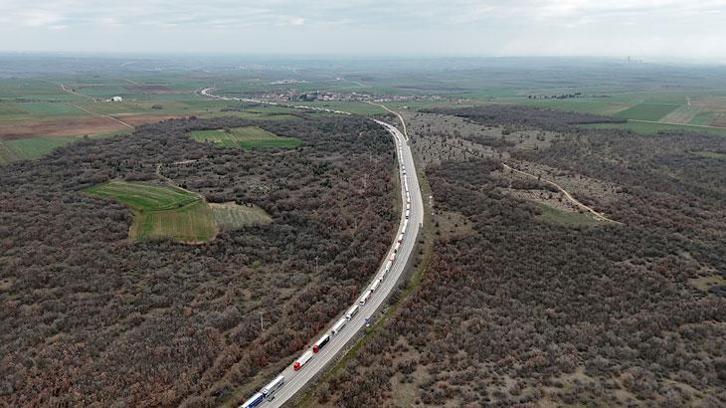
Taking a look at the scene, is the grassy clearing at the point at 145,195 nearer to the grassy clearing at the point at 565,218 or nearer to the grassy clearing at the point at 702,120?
the grassy clearing at the point at 565,218

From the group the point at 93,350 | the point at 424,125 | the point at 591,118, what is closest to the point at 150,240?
the point at 93,350

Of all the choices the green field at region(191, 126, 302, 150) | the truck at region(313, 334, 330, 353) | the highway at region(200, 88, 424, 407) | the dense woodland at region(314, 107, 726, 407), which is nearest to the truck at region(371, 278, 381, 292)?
the highway at region(200, 88, 424, 407)

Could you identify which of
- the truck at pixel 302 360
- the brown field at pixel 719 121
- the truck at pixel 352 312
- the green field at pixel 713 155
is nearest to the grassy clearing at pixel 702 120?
the brown field at pixel 719 121

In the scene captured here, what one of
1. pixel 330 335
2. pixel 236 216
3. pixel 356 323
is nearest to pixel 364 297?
pixel 356 323

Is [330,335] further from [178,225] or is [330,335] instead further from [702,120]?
[702,120]

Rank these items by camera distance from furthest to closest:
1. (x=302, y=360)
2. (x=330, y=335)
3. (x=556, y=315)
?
1. (x=556, y=315)
2. (x=330, y=335)
3. (x=302, y=360)

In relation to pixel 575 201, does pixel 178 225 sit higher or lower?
lower

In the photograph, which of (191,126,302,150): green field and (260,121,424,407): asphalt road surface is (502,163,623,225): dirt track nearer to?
(260,121,424,407): asphalt road surface
